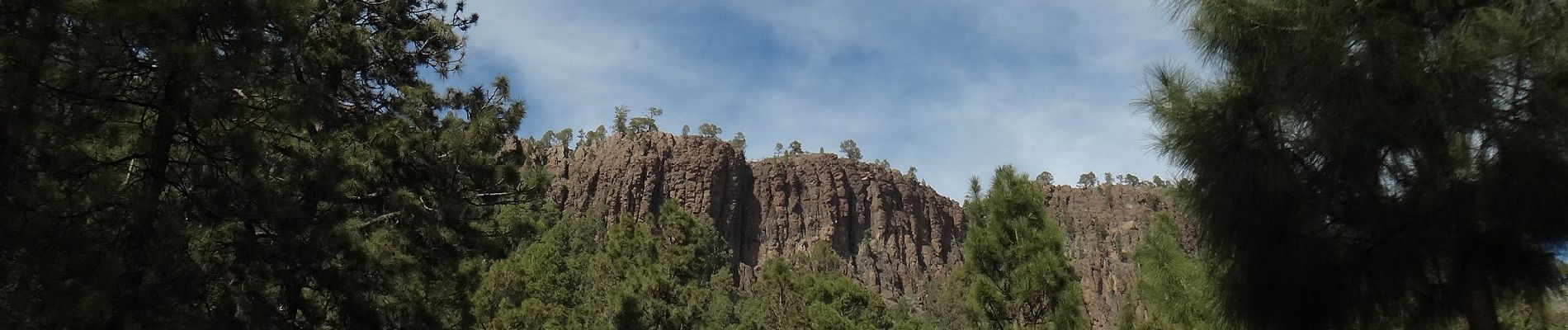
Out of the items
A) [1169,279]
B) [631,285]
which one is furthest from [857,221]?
[1169,279]

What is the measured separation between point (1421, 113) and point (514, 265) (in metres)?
24.1

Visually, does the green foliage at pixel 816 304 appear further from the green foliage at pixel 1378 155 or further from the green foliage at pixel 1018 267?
the green foliage at pixel 1378 155

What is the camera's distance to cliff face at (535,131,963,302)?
101 meters

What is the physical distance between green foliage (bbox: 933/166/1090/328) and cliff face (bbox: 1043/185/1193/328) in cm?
7520

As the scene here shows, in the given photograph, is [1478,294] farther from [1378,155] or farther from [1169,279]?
[1169,279]

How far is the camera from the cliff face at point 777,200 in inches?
3994

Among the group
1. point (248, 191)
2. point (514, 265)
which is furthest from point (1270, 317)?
point (514, 265)

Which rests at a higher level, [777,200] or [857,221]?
[777,200]

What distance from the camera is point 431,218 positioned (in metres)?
12.5

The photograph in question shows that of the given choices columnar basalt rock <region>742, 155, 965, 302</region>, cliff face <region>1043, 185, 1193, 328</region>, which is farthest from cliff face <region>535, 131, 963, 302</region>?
cliff face <region>1043, 185, 1193, 328</region>

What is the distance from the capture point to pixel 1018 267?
44.1 feet

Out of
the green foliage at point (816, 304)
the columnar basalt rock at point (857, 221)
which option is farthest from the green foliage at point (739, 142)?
the green foliage at point (816, 304)

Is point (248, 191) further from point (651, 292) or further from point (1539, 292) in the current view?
point (651, 292)

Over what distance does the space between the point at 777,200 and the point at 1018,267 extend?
97.6m
